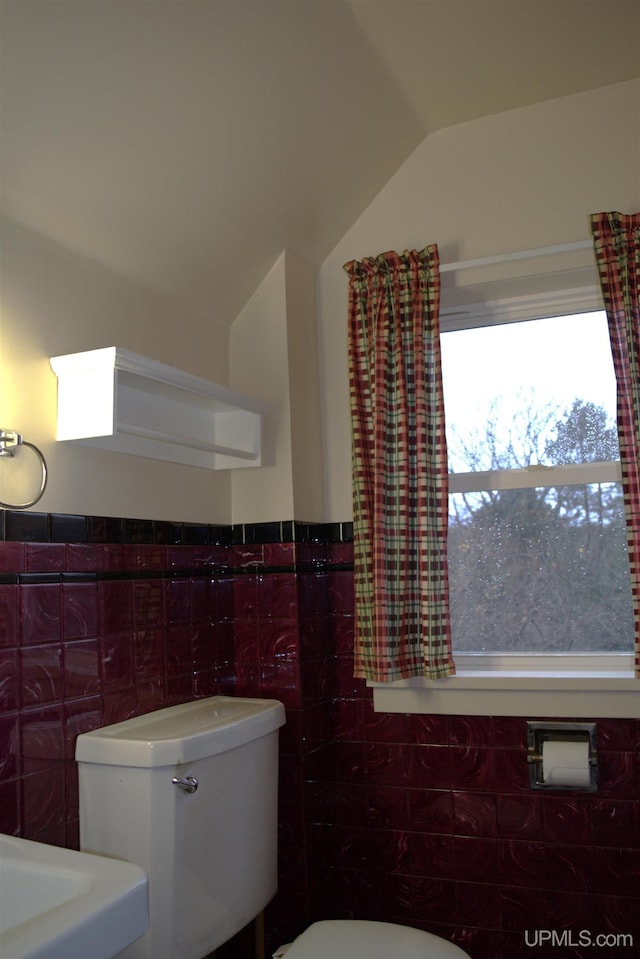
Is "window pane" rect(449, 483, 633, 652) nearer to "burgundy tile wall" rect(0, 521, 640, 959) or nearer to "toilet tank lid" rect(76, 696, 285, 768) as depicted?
"burgundy tile wall" rect(0, 521, 640, 959)

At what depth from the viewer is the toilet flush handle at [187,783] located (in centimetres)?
174

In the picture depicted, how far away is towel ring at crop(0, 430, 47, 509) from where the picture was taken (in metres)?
1.62

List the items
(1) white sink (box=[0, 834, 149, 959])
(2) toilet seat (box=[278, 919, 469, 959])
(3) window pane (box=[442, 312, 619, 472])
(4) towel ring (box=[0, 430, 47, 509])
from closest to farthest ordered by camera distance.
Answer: (1) white sink (box=[0, 834, 149, 959]) → (4) towel ring (box=[0, 430, 47, 509]) → (2) toilet seat (box=[278, 919, 469, 959]) → (3) window pane (box=[442, 312, 619, 472])

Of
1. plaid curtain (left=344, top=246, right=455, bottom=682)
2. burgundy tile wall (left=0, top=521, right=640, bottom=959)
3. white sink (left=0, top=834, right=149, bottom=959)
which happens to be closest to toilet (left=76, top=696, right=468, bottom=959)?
burgundy tile wall (left=0, top=521, right=640, bottom=959)

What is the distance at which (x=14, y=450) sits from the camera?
165 centimetres

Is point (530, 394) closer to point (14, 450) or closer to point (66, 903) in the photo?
point (14, 450)

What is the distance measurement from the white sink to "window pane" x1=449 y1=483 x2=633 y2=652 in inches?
57.4

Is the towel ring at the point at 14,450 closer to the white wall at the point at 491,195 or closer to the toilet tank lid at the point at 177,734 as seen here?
the toilet tank lid at the point at 177,734

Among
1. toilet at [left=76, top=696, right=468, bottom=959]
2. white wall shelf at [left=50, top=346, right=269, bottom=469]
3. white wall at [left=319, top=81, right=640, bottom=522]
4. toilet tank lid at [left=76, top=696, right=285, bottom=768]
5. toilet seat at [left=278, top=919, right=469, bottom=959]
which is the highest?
white wall at [left=319, top=81, right=640, bottom=522]

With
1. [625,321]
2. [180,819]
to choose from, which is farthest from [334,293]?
[180,819]

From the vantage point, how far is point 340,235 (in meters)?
2.60

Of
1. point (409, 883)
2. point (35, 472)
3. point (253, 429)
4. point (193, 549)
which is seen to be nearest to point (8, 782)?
point (35, 472)

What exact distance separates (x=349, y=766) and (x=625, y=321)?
5.07 ft

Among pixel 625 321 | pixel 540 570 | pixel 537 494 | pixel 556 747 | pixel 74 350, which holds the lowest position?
pixel 556 747
